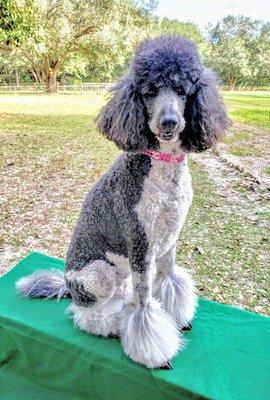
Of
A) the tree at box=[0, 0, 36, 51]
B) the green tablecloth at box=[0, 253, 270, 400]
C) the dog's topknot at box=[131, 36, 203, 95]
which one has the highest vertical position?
the tree at box=[0, 0, 36, 51]

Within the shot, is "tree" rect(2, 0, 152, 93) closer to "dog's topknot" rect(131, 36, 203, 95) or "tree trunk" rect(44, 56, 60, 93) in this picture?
"tree trunk" rect(44, 56, 60, 93)

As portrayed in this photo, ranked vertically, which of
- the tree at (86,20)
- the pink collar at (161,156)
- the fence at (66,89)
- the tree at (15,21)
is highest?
the tree at (86,20)

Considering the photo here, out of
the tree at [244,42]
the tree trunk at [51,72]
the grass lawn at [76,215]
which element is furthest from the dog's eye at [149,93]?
the tree at [244,42]

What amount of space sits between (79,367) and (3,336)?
0.41m

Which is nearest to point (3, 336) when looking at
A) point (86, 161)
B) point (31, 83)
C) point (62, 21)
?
point (86, 161)

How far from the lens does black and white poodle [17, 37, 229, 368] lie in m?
1.04

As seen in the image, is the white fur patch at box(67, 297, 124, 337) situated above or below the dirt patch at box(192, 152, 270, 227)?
above

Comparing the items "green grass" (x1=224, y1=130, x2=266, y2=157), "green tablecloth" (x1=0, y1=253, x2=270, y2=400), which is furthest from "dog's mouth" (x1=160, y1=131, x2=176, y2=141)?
"green grass" (x1=224, y1=130, x2=266, y2=157)

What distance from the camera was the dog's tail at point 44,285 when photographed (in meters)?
1.67

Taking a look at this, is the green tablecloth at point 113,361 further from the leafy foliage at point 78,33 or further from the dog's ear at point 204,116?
the leafy foliage at point 78,33

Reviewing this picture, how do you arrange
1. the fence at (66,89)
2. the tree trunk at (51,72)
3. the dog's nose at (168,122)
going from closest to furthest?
the dog's nose at (168,122) < the tree trunk at (51,72) < the fence at (66,89)

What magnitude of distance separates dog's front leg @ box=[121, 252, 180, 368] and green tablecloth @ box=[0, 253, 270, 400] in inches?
2.0

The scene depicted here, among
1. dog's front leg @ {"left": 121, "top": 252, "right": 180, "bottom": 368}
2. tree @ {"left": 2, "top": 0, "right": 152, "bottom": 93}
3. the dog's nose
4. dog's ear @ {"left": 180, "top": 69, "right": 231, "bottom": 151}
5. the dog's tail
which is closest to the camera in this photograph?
the dog's nose

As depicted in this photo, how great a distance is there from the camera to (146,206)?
3.86ft
